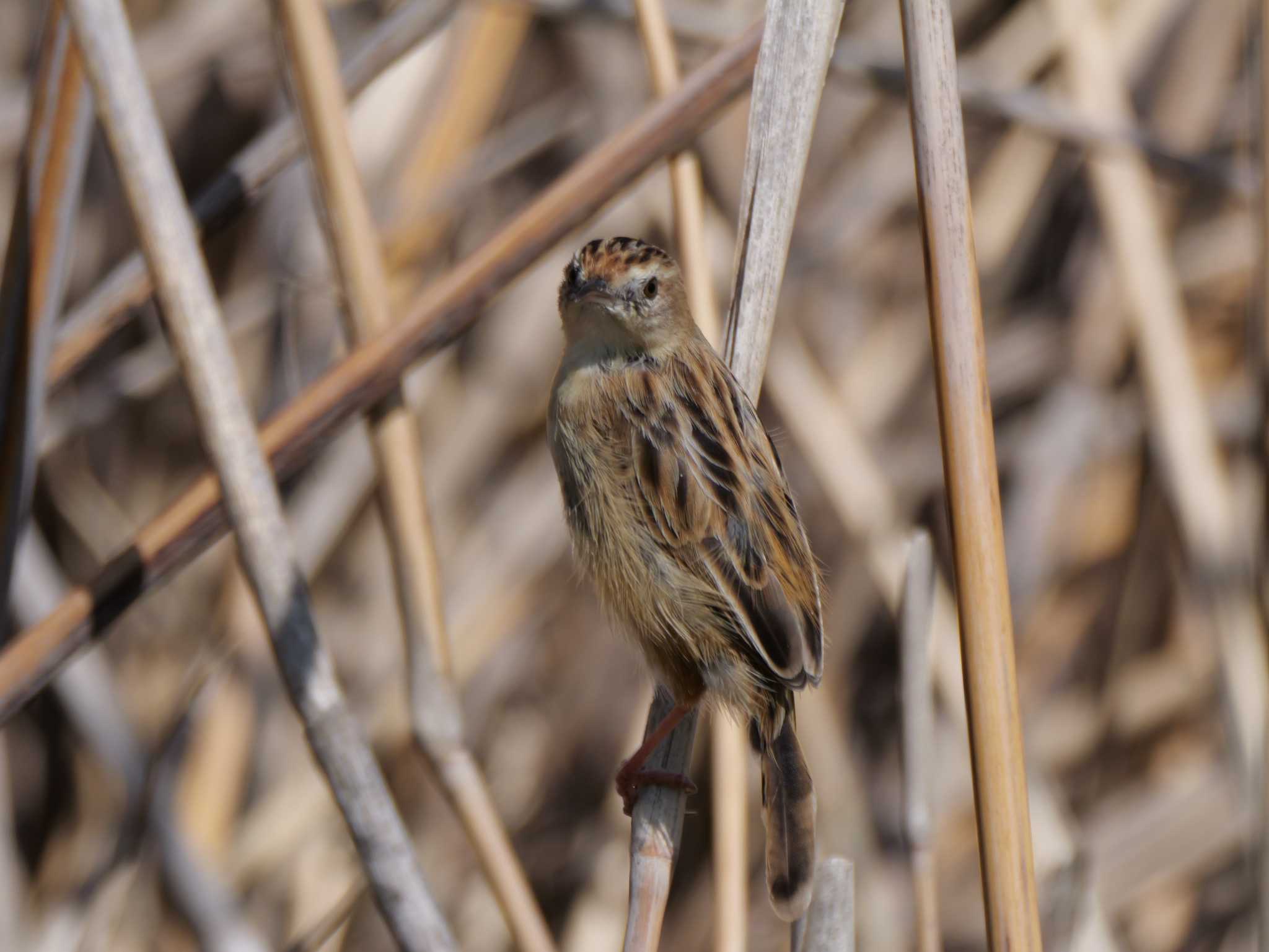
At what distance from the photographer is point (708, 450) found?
2.03 m

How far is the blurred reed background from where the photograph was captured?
120 inches

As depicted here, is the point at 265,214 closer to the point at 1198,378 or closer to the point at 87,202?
the point at 87,202

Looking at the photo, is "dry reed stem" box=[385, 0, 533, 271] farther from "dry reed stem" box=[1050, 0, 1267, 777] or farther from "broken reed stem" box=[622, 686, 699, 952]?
"broken reed stem" box=[622, 686, 699, 952]

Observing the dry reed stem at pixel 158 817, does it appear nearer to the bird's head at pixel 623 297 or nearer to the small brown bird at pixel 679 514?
the small brown bird at pixel 679 514

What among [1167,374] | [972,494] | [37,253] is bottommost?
[972,494]

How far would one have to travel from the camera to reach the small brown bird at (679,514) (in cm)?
189

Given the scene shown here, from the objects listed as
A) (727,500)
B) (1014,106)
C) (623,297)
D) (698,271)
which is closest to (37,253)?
(623,297)

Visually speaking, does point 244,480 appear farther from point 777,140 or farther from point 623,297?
point 777,140

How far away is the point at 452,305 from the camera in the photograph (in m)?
1.96

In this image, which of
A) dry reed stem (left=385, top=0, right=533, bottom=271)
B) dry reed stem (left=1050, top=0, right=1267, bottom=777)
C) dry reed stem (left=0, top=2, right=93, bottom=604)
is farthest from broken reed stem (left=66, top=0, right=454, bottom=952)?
dry reed stem (left=1050, top=0, right=1267, bottom=777)

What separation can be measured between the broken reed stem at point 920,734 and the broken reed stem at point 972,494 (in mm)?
412

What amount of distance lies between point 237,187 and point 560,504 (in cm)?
139

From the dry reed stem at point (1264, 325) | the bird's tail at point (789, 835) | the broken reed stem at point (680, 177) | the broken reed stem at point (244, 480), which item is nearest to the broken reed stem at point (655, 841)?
the bird's tail at point (789, 835)

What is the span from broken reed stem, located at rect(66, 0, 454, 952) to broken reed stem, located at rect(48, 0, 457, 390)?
424 millimetres
